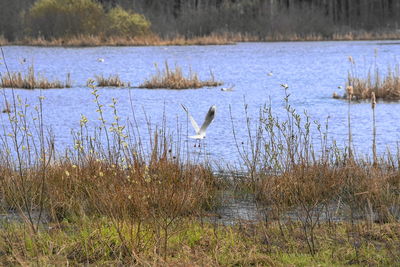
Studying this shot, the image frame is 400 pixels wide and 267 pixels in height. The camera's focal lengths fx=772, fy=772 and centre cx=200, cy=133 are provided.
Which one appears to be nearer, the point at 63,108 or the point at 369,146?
the point at 369,146

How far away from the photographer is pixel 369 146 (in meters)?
10.6

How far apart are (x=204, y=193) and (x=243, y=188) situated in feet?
2.93

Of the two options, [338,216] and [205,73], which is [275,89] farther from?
[338,216]

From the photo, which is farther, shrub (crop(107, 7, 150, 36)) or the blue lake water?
shrub (crop(107, 7, 150, 36))

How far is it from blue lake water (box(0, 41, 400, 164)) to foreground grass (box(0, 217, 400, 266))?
2.47m

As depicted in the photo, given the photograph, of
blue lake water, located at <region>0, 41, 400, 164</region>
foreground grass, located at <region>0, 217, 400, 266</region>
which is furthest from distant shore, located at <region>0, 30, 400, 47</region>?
foreground grass, located at <region>0, 217, 400, 266</region>

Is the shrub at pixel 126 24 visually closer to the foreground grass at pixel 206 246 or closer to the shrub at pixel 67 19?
the shrub at pixel 67 19

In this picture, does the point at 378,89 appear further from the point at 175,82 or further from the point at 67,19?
the point at 67,19

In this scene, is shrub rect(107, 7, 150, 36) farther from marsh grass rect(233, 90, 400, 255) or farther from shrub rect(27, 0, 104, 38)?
marsh grass rect(233, 90, 400, 255)

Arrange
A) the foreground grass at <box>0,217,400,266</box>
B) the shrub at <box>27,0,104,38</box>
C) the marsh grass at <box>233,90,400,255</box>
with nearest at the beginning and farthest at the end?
the foreground grass at <box>0,217,400,266</box> < the marsh grass at <box>233,90,400,255</box> < the shrub at <box>27,0,104,38</box>

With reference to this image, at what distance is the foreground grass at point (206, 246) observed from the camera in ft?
16.3

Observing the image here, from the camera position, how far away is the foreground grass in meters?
4.97

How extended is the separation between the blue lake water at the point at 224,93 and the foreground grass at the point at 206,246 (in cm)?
247

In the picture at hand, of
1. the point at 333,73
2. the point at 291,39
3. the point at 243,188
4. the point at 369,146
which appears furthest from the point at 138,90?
the point at 291,39
